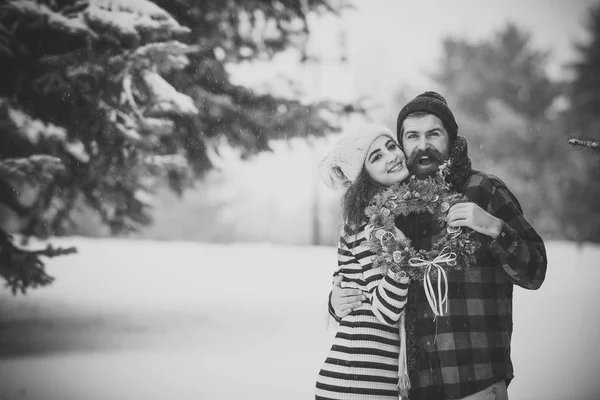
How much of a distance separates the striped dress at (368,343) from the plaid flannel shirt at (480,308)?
143 mm

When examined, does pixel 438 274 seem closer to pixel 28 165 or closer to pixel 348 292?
pixel 348 292

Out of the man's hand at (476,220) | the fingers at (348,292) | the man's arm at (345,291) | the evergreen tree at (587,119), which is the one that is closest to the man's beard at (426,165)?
the man's hand at (476,220)

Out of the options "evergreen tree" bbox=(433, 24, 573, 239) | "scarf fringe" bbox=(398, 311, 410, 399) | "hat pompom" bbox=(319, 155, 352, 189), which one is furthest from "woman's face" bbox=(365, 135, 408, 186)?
"evergreen tree" bbox=(433, 24, 573, 239)

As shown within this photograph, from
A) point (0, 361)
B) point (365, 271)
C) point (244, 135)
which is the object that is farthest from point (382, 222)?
point (0, 361)

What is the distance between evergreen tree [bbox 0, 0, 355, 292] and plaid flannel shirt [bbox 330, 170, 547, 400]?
9.60 ft

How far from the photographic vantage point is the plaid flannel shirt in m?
2.00

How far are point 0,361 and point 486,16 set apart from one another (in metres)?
23.6

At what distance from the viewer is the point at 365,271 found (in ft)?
7.26

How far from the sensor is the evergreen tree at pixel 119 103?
14.7 feet

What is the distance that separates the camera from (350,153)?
7.80 ft

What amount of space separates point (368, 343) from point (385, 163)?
849 mm

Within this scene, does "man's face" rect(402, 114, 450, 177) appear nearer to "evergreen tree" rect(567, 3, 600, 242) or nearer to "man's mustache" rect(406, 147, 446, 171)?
"man's mustache" rect(406, 147, 446, 171)

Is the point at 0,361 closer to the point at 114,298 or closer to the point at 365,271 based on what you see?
the point at 114,298

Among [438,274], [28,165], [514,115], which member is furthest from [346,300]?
[514,115]
